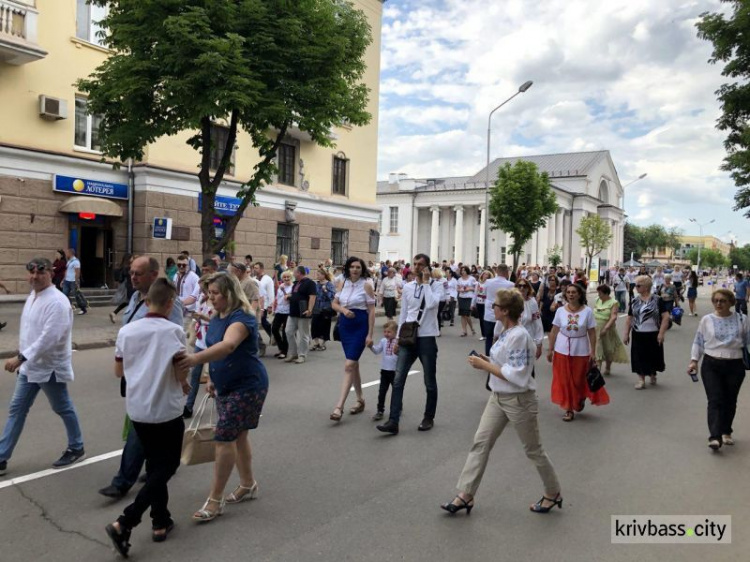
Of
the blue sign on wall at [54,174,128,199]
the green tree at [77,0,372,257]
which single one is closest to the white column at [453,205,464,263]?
the blue sign on wall at [54,174,128,199]

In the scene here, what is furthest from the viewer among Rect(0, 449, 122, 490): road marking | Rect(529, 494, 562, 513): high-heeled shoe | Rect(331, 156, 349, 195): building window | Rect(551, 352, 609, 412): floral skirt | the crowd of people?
Rect(331, 156, 349, 195): building window

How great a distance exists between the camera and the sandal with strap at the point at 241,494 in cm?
452

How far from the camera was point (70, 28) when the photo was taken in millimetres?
17672

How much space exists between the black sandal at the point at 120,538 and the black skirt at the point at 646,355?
807 centimetres

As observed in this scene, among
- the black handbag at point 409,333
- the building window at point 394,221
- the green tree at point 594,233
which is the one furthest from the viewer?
the building window at point 394,221

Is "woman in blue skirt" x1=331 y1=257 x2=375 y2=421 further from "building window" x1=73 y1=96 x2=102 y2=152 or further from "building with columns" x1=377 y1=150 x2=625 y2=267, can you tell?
"building with columns" x1=377 y1=150 x2=625 y2=267

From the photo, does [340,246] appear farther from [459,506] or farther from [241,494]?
[459,506]

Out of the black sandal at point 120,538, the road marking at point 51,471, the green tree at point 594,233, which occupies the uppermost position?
the green tree at point 594,233

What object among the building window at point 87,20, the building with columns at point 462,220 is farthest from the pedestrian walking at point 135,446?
the building with columns at point 462,220

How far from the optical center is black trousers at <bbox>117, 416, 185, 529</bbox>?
372 centimetres

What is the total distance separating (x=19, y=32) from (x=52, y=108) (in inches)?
79.1

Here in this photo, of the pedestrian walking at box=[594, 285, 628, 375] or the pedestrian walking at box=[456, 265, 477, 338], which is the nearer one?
the pedestrian walking at box=[594, 285, 628, 375]

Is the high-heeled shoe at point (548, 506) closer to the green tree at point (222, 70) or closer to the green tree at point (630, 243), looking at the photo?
the green tree at point (222, 70)

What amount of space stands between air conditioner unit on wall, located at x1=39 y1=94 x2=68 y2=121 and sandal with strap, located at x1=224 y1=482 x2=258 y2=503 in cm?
1598
